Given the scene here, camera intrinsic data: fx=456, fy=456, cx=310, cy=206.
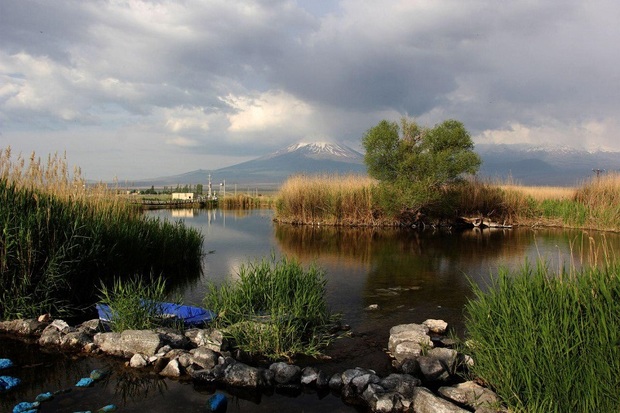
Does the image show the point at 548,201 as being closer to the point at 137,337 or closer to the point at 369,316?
the point at 369,316

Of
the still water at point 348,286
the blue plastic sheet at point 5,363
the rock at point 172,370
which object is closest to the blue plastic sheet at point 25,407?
the still water at point 348,286

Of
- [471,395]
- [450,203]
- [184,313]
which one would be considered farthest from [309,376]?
[450,203]

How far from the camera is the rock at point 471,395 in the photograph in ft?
16.1

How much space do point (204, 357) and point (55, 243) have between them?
12.9 feet

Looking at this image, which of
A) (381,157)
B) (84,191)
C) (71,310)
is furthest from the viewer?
(381,157)

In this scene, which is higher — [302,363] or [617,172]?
[617,172]

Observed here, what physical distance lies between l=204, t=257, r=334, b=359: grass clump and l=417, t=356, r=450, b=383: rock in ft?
5.17

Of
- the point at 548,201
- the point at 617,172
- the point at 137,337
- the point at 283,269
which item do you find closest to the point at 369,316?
the point at 283,269

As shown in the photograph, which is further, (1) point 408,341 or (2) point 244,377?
(1) point 408,341

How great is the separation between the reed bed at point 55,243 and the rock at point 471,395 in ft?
21.0

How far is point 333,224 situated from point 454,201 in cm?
746

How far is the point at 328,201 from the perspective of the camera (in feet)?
92.5

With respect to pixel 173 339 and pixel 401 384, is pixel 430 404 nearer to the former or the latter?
pixel 401 384

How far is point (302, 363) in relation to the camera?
256 inches
